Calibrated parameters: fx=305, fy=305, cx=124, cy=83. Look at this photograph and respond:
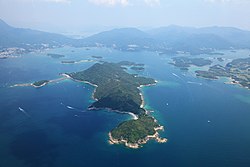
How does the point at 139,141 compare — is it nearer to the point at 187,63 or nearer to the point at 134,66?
the point at 134,66

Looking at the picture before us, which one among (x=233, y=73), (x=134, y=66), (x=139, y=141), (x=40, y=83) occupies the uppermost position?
(x=139, y=141)

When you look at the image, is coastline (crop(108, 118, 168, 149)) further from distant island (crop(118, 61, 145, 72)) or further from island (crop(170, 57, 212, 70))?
island (crop(170, 57, 212, 70))

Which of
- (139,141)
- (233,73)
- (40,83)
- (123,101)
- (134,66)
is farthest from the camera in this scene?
(134,66)

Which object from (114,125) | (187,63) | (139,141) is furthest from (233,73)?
(139,141)

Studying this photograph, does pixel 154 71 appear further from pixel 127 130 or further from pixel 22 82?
pixel 127 130

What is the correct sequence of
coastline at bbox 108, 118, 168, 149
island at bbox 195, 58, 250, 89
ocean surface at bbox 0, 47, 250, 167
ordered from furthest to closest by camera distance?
island at bbox 195, 58, 250, 89
coastline at bbox 108, 118, 168, 149
ocean surface at bbox 0, 47, 250, 167

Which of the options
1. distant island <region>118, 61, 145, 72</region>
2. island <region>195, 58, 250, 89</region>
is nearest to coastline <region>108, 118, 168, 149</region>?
island <region>195, 58, 250, 89</region>

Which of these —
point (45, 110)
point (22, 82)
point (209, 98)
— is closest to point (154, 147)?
point (45, 110)
